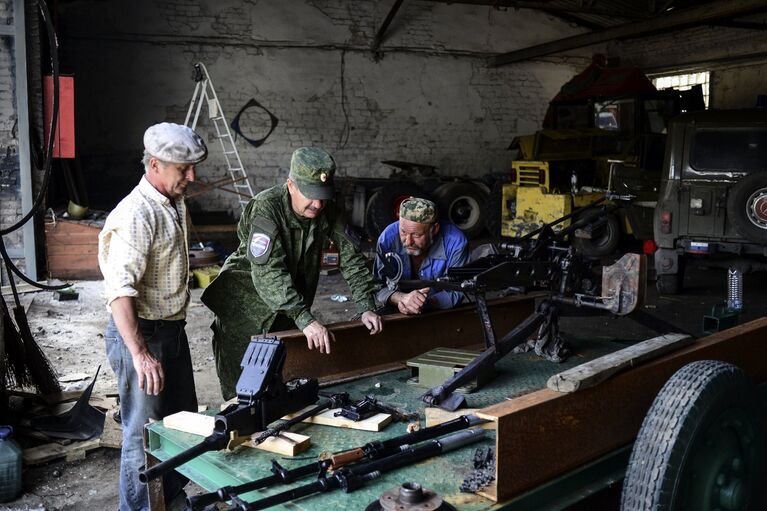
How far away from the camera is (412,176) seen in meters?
12.5

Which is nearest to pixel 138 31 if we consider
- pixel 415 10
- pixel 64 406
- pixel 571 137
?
pixel 415 10

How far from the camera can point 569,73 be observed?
1566 centimetres

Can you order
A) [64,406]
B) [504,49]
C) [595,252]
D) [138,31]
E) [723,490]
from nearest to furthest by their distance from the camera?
[723,490] < [64,406] < [595,252] < [138,31] < [504,49]

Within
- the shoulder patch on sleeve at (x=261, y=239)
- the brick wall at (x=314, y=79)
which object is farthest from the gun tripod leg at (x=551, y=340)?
the brick wall at (x=314, y=79)

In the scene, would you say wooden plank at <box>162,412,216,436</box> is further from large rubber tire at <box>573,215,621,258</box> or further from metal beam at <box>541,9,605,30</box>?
metal beam at <box>541,9,605,30</box>

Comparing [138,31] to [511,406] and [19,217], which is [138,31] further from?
[511,406]

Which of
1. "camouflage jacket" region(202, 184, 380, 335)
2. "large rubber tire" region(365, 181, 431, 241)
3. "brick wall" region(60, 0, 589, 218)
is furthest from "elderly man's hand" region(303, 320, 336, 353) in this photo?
"brick wall" region(60, 0, 589, 218)

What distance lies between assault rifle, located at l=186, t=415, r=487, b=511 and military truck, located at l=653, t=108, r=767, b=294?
5445mm

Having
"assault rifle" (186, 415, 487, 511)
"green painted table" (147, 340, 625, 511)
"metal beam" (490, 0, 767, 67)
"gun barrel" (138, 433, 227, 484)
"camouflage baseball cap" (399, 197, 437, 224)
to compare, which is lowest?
"green painted table" (147, 340, 625, 511)

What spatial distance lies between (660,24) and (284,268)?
368 inches

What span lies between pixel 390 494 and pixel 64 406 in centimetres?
319

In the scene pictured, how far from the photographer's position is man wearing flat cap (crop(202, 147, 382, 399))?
10.4ft

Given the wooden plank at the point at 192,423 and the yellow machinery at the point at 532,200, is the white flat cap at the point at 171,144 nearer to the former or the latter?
the wooden plank at the point at 192,423

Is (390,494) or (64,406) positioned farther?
(64,406)
